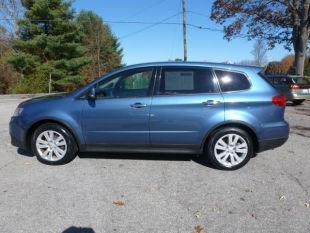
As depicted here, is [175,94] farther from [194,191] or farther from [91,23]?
[91,23]

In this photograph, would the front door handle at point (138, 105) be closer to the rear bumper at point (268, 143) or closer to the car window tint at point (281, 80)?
the rear bumper at point (268, 143)

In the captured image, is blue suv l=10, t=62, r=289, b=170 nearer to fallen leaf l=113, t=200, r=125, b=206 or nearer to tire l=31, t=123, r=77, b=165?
tire l=31, t=123, r=77, b=165

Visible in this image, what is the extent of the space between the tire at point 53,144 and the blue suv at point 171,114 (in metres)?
0.02

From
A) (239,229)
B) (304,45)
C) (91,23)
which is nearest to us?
(239,229)

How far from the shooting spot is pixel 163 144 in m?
5.81

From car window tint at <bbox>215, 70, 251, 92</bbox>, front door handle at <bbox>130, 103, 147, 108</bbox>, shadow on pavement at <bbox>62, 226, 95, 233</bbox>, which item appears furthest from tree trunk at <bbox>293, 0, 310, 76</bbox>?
shadow on pavement at <bbox>62, 226, 95, 233</bbox>

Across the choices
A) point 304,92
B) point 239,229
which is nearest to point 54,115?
point 239,229

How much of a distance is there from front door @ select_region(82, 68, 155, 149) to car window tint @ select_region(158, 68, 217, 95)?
0.27 m

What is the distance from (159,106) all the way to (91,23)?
4503 centimetres

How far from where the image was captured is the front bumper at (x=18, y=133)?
19.9 feet

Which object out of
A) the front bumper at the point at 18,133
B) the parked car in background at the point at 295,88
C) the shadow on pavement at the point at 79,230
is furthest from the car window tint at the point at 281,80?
the shadow on pavement at the point at 79,230

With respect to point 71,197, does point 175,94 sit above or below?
above

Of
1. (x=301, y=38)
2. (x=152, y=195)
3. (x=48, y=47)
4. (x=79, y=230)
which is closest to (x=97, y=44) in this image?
(x=48, y=47)

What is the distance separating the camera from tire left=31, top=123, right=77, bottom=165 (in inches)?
235
